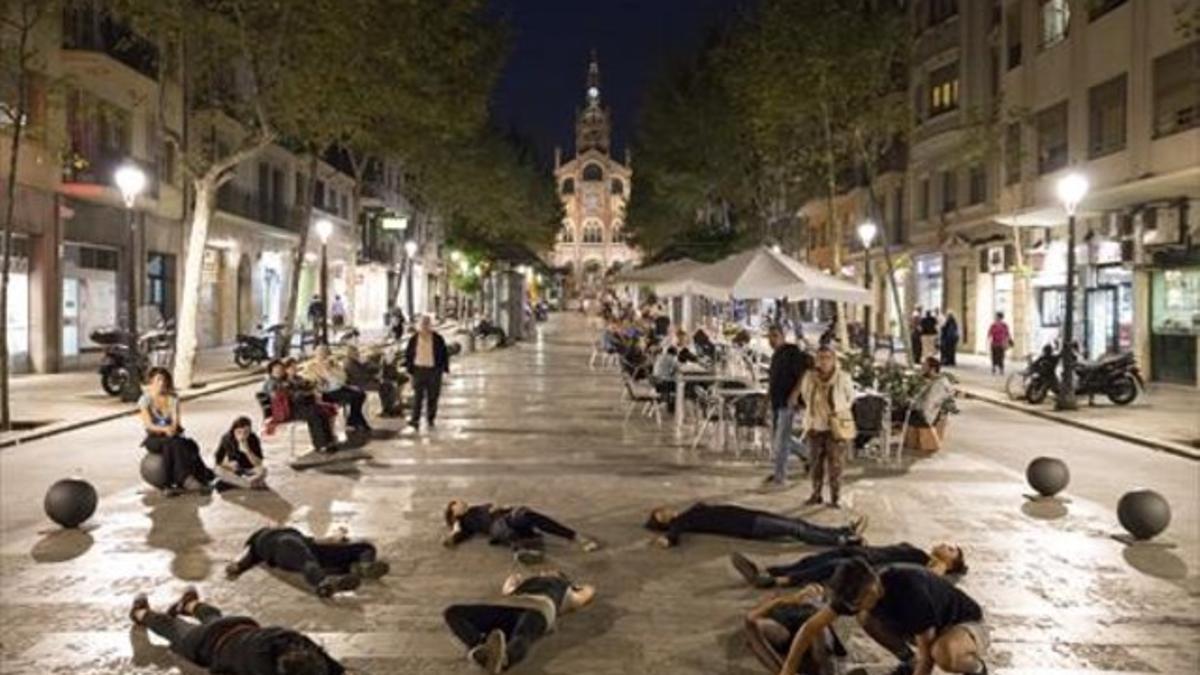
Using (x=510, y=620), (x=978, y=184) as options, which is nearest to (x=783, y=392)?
(x=510, y=620)

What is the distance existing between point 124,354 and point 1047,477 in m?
16.4

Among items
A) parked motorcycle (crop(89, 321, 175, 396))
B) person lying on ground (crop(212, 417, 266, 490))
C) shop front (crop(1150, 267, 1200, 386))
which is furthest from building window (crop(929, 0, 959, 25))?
person lying on ground (crop(212, 417, 266, 490))

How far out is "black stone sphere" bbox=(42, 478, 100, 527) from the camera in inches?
397

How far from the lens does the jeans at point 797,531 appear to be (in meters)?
9.28

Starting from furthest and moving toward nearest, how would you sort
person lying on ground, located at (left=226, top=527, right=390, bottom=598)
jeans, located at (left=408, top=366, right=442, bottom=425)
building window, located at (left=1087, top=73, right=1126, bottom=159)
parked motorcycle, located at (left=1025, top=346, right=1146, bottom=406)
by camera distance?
building window, located at (left=1087, top=73, right=1126, bottom=159) < parked motorcycle, located at (left=1025, top=346, right=1146, bottom=406) < jeans, located at (left=408, top=366, right=442, bottom=425) < person lying on ground, located at (left=226, top=527, right=390, bottom=598)

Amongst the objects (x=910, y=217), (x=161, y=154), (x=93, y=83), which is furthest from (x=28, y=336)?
(x=910, y=217)

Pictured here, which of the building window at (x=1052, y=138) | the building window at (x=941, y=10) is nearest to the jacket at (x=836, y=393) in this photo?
the building window at (x=1052, y=138)

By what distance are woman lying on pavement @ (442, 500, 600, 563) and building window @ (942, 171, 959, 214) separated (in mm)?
33828

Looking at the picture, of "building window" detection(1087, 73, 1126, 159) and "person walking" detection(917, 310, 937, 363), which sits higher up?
"building window" detection(1087, 73, 1126, 159)

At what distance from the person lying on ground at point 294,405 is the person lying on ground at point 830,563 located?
7300mm

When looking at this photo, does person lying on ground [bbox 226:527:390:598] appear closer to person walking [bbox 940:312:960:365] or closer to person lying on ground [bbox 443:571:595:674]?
person lying on ground [bbox 443:571:595:674]

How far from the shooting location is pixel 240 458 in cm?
1227

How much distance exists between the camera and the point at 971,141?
31812 mm

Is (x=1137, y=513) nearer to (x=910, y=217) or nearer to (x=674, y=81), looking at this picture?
(x=910, y=217)
